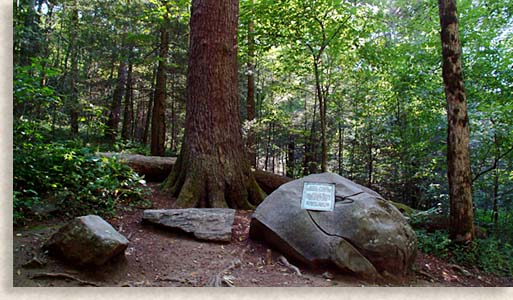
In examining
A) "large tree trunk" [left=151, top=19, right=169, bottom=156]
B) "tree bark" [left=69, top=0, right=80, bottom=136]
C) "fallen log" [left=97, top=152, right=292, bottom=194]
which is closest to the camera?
"fallen log" [left=97, top=152, right=292, bottom=194]

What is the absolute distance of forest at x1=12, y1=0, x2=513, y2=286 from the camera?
10.1 ft

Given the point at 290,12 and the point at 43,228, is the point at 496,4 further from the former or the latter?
the point at 43,228

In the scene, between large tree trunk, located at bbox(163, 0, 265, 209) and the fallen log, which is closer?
large tree trunk, located at bbox(163, 0, 265, 209)

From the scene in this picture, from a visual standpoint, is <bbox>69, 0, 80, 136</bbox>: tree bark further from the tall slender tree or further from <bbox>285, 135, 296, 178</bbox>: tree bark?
<bbox>285, 135, 296, 178</bbox>: tree bark

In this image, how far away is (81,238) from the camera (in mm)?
2125

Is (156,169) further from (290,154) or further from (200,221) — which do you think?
(290,154)

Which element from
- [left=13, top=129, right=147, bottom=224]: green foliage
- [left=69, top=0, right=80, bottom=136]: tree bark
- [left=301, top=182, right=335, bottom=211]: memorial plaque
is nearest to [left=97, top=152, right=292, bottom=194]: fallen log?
[left=13, top=129, right=147, bottom=224]: green foliage

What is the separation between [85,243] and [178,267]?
67 centimetres

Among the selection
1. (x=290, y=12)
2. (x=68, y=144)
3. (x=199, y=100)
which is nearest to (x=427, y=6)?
(x=290, y=12)

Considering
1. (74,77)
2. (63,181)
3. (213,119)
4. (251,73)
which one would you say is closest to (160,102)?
(74,77)

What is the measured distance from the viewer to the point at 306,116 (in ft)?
28.8

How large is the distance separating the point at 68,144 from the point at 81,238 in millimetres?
1778

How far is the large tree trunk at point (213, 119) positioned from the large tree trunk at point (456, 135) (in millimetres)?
2271

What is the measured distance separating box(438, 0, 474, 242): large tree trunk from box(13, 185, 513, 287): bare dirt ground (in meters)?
0.59
